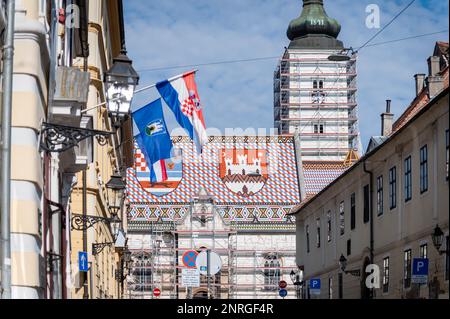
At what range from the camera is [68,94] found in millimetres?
12828

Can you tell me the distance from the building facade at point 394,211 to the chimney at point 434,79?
28 mm

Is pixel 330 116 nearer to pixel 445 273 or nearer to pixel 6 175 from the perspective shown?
pixel 445 273

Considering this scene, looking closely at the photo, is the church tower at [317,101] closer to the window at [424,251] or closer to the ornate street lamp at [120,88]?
the window at [424,251]

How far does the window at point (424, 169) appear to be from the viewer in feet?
73.3

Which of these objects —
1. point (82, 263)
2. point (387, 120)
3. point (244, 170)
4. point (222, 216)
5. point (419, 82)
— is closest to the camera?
point (82, 263)

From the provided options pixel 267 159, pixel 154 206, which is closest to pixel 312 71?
pixel 267 159

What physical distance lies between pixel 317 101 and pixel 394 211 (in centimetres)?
7805

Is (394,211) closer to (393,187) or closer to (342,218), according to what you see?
(393,187)

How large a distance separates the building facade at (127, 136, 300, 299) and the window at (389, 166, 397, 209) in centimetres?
4958

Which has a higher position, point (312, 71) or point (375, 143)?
point (312, 71)

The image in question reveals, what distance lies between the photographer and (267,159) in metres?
88.9

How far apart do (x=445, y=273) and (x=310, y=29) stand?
87.2 metres

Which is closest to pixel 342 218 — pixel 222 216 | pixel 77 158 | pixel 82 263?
pixel 82 263

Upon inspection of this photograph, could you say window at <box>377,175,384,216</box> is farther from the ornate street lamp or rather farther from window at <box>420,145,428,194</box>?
the ornate street lamp
